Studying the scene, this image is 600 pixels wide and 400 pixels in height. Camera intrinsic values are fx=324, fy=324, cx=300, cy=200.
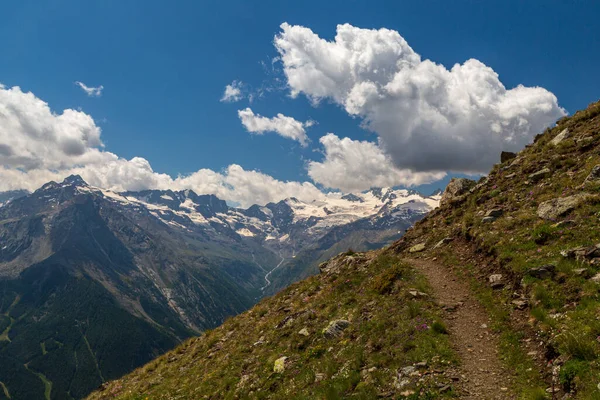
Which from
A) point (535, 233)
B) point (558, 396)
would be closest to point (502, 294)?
point (535, 233)

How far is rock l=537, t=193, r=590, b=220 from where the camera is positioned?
72.6 ft

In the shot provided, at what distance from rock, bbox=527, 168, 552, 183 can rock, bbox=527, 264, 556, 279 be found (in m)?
15.9

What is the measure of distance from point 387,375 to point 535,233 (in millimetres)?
14473

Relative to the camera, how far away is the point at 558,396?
36.5 ft

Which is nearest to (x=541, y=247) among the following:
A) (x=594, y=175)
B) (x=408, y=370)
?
(x=594, y=175)

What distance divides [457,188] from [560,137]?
1212 centimetres

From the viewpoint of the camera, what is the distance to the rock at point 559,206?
22.1m

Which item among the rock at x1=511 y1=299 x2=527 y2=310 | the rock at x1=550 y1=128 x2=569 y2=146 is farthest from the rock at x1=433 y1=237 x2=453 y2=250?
the rock at x1=550 y1=128 x2=569 y2=146

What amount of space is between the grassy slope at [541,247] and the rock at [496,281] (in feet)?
1.20

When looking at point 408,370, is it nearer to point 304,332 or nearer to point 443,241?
point 304,332

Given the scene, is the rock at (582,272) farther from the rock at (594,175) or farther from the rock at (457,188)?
the rock at (457,188)

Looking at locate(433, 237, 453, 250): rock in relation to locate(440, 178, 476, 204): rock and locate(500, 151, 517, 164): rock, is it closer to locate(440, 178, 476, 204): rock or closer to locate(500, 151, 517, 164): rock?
locate(440, 178, 476, 204): rock

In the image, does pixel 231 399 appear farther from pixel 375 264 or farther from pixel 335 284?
pixel 375 264

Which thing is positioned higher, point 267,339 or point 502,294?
point 502,294
